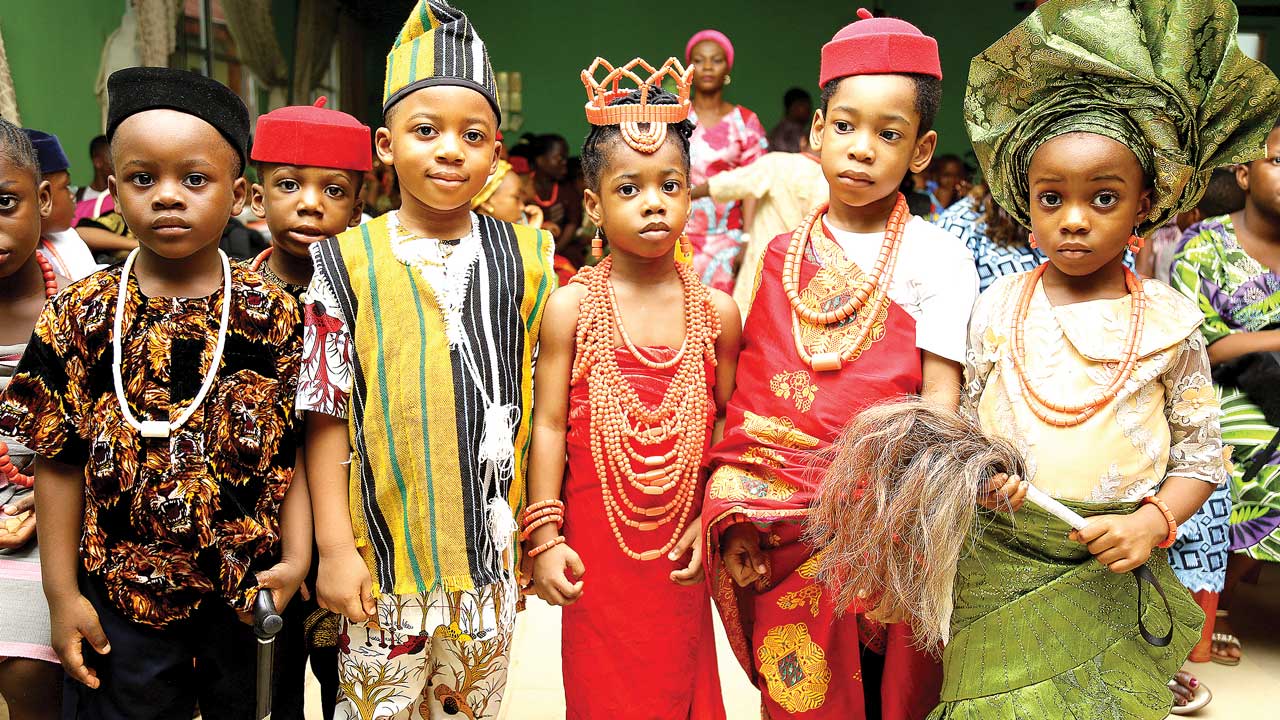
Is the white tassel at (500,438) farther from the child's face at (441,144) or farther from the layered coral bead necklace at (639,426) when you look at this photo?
the child's face at (441,144)

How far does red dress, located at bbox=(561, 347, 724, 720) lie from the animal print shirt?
0.72 metres

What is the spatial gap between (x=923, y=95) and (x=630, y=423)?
102 cm

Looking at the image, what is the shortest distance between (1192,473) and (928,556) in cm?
67

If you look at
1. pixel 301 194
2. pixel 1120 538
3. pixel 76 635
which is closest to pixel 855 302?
pixel 1120 538

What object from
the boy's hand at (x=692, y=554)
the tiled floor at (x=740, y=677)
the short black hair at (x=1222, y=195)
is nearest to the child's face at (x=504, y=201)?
the tiled floor at (x=740, y=677)

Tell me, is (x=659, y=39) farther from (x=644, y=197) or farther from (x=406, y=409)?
(x=406, y=409)

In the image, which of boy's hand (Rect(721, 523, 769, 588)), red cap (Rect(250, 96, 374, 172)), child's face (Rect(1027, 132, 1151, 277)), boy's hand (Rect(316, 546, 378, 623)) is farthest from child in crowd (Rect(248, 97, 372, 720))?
child's face (Rect(1027, 132, 1151, 277))

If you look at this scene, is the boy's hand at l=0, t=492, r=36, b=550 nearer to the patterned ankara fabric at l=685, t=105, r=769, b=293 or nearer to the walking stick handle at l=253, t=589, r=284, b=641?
the walking stick handle at l=253, t=589, r=284, b=641

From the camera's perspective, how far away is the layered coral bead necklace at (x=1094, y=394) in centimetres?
219

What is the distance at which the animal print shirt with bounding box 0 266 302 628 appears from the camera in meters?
2.10

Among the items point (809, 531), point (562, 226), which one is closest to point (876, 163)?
point (809, 531)

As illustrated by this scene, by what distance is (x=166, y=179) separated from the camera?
2105mm

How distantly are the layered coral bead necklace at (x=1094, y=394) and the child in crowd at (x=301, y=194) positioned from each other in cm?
177

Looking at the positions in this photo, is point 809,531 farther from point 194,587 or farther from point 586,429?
point 194,587
